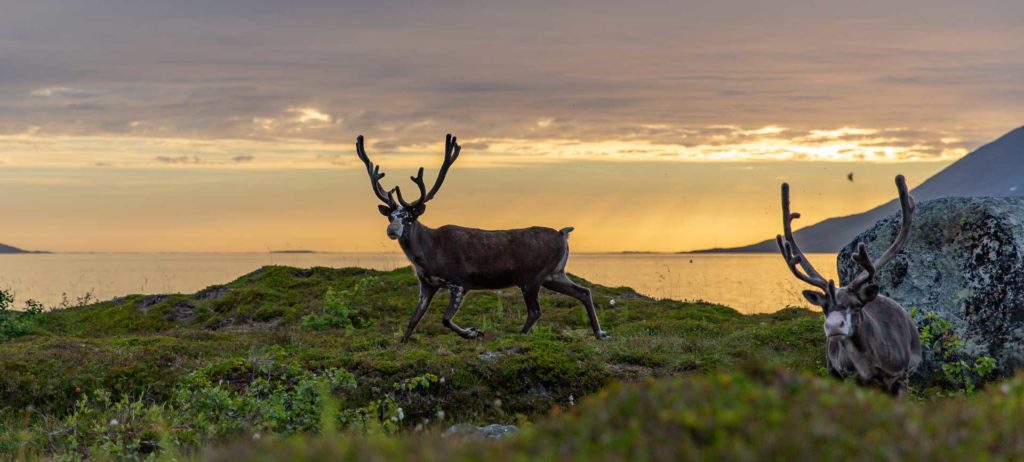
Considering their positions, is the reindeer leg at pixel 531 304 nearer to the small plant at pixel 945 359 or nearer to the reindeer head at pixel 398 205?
the reindeer head at pixel 398 205

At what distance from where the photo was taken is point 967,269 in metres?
14.1

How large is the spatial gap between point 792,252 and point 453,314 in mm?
8061

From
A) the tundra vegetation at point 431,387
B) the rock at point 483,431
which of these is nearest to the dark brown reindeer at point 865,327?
the tundra vegetation at point 431,387

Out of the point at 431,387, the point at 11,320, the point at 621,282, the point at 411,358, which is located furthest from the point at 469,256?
the point at 621,282

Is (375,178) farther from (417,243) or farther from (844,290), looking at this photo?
(844,290)

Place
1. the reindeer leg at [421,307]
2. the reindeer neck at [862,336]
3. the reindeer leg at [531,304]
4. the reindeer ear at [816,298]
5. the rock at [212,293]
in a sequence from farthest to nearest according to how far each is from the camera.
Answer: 1. the rock at [212,293]
2. the reindeer leg at [531,304]
3. the reindeer leg at [421,307]
4. the reindeer neck at [862,336]
5. the reindeer ear at [816,298]

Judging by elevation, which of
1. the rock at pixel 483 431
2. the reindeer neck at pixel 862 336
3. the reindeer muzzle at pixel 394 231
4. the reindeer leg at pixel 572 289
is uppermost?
the reindeer muzzle at pixel 394 231

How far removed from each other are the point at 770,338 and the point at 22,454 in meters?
12.1

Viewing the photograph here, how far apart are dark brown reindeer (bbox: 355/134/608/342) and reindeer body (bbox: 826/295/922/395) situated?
778 centimetres

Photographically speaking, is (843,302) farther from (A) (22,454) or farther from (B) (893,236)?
(A) (22,454)

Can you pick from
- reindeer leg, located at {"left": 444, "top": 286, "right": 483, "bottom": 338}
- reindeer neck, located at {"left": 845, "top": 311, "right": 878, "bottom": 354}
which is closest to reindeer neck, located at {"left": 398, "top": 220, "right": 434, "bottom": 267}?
reindeer leg, located at {"left": 444, "top": 286, "right": 483, "bottom": 338}

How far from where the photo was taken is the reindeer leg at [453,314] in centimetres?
1772

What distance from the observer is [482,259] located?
18.0 m

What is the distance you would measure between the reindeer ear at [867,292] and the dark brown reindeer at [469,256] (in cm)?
866
